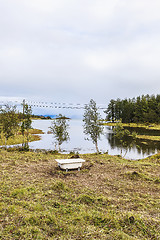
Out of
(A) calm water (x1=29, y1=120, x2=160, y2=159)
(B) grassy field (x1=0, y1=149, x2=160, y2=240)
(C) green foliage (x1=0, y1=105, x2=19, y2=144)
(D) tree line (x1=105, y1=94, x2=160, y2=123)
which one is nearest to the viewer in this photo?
(B) grassy field (x1=0, y1=149, x2=160, y2=240)

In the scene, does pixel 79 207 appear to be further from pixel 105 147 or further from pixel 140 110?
pixel 140 110

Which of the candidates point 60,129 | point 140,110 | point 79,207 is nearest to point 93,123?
point 60,129

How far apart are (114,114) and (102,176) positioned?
4024 inches

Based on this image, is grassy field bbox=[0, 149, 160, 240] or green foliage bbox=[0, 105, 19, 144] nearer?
grassy field bbox=[0, 149, 160, 240]

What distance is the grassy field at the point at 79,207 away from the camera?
4500 millimetres

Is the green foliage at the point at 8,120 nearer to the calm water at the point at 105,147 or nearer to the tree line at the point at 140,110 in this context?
the calm water at the point at 105,147

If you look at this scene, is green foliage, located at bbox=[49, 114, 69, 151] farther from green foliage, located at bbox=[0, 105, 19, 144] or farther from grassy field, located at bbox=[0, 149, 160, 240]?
grassy field, located at bbox=[0, 149, 160, 240]

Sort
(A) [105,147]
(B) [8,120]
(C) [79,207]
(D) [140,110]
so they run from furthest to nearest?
(D) [140,110] → (A) [105,147] → (B) [8,120] → (C) [79,207]

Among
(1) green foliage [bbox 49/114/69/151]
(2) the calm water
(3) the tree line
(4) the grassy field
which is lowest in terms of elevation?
(2) the calm water

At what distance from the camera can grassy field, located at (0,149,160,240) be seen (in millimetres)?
4500

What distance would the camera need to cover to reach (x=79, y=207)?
5961 millimetres

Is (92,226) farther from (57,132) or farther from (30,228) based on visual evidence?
(57,132)

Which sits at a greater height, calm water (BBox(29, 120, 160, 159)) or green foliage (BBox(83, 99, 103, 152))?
green foliage (BBox(83, 99, 103, 152))

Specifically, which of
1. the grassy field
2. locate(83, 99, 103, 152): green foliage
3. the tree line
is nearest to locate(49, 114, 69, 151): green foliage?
locate(83, 99, 103, 152): green foliage
